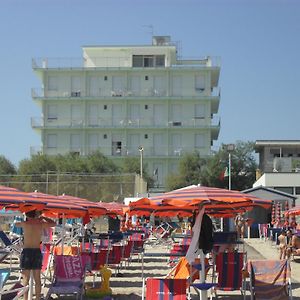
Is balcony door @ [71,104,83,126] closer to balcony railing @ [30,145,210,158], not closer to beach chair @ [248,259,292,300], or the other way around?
balcony railing @ [30,145,210,158]

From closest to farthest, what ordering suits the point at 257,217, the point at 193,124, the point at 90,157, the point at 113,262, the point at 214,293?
the point at 214,293 → the point at 113,262 → the point at 257,217 → the point at 90,157 → the point at 193,124

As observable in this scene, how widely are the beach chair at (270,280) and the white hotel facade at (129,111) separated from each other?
6069 cm

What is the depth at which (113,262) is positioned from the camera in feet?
47.4

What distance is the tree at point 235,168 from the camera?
65375mm

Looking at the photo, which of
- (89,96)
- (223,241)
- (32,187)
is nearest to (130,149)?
(89,96)

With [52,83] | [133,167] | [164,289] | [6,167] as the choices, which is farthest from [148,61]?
[164,289]

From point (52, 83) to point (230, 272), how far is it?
63674 millimetres

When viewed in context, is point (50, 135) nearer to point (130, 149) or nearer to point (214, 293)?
point (130, 149)

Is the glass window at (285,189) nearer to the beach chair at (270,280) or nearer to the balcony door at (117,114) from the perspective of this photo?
the balcony door at (117,114)

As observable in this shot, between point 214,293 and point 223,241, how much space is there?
2.71 metres

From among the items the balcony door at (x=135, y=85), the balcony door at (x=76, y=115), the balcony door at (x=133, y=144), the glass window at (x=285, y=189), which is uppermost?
the balcony door at (x=135, y=85)

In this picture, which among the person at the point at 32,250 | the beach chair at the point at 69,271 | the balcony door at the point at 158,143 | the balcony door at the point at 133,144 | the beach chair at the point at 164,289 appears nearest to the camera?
the beach chair at the point at 164,289

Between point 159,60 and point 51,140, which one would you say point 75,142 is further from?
point 159,60

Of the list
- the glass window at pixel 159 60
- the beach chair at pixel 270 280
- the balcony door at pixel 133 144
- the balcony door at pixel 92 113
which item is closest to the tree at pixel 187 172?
the balcony door at pixel 133 144
